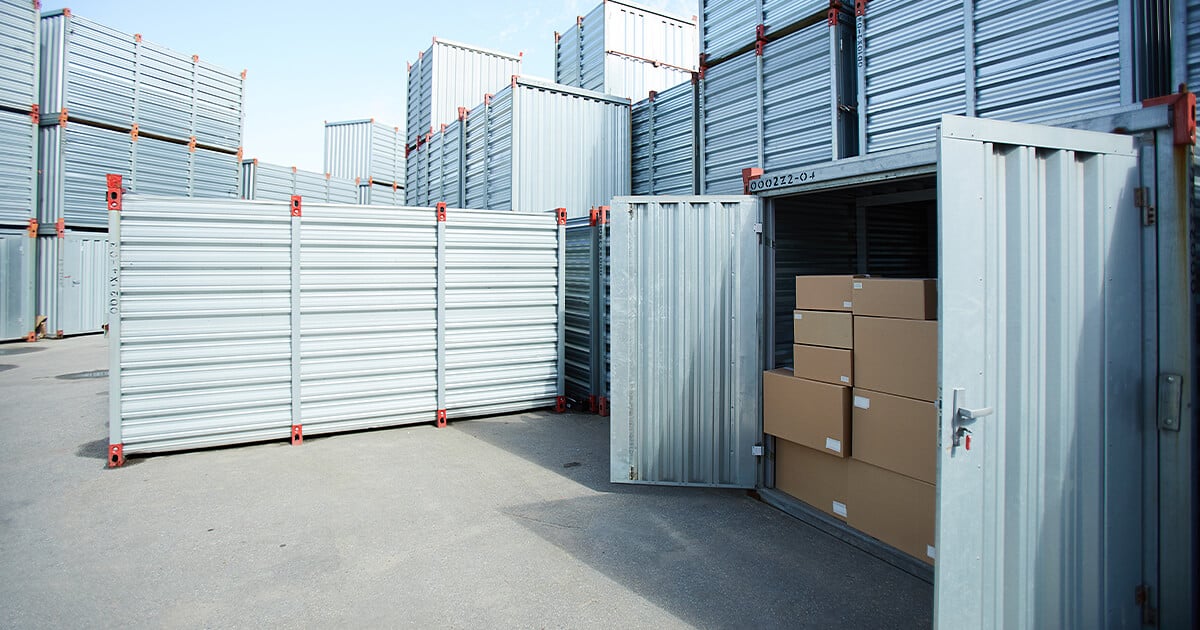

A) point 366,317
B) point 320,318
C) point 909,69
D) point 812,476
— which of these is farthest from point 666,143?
point 812,476

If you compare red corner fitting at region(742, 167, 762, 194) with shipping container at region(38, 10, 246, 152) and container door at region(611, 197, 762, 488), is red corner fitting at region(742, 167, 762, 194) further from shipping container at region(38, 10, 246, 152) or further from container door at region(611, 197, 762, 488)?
shipping container at region(38, 10, 246, 152)

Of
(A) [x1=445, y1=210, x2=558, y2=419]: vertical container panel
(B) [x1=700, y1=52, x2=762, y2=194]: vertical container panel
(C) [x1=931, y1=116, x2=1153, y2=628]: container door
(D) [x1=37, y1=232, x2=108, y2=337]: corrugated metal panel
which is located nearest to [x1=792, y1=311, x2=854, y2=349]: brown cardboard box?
(C) [x1=931, y1=116, x2=1153, y2=628]: container door

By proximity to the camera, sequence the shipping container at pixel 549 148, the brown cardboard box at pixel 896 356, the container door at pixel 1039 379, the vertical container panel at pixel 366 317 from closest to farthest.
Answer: the container door at pixel 1039 379, the brown cardboard box at pixel 896 356, the vertical container panel at pixel 366 317, the shipping container at pixel 549 148

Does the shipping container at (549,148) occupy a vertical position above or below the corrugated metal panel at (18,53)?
below

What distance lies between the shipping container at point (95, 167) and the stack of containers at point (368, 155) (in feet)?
20.7

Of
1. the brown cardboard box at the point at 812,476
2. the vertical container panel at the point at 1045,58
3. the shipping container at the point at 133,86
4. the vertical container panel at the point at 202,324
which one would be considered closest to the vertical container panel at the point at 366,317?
the vertical container panel at the point at 202,324

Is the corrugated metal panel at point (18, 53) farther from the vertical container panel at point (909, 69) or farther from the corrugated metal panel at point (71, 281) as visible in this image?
the vertical container panel at point (909, 69)

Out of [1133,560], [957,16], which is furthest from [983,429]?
[957,16]

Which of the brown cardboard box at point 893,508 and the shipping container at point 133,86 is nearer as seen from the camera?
the brown cardboard box at point 893,508

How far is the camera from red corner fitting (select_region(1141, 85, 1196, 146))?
255 cm

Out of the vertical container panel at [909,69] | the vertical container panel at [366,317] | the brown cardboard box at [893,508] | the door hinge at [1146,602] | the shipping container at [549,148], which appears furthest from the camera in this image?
the shipping container at [549,148]

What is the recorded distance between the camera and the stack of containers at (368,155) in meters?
22.5

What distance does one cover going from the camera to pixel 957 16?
203 inches

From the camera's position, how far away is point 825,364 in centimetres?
413
